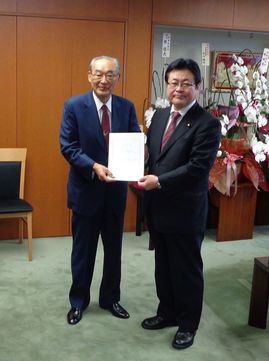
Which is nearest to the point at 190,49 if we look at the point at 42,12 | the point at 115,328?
the point at 42,12

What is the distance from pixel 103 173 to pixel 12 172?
1.62 m

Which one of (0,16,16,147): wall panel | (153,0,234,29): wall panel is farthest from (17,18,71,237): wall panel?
(153,0,234,29): wall panel

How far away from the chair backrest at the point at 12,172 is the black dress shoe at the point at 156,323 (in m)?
1.69

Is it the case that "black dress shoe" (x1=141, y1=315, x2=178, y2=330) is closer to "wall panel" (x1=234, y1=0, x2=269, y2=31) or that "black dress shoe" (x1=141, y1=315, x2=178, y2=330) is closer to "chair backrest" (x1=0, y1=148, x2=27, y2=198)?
"chair backrest" (x1=0, y1=148, x2=27, y2=198)

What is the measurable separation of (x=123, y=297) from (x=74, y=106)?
132 cm

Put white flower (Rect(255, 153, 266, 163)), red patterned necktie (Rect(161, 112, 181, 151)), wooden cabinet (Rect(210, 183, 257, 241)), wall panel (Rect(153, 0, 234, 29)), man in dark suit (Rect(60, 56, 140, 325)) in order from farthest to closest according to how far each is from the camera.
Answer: wooden cabinet (Rect(210, 183, 257, 241)) < wall panel (Rect(153, 0, 234, 29)) < white flower (Rect(255, 153, 266, 163)) < man in dark suit (Rect(60, 56, 140, 325)) < red patterned necktie (Rect(161, 112, 181, 151))

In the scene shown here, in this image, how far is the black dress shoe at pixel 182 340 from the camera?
2.32 metres

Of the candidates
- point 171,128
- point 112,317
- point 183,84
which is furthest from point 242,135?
point 112,317

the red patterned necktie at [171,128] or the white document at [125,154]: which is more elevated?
the red patterned necktie at [171,128]

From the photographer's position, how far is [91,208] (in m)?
2.38

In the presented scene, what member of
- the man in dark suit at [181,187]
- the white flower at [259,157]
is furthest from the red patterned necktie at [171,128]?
the white flower at [259,157]

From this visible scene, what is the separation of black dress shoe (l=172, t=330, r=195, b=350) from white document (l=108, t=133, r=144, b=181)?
897 millimetres

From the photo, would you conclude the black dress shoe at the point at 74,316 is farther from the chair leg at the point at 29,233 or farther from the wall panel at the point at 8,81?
the wall panel at the point at 8,81

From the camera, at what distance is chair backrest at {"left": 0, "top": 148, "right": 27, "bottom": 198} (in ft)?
11.8
